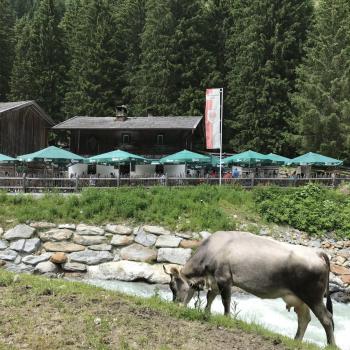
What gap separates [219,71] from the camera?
169 feet

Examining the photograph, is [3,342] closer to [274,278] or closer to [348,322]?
[274,278]

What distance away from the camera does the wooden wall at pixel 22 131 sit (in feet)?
130

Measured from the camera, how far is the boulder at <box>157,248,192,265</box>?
1827 centimetres

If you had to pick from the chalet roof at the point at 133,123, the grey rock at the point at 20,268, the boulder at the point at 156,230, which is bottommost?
the grey rock at the point at 20,268

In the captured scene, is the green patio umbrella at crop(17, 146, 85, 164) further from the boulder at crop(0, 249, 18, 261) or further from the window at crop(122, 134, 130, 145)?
the boulder at crop(0, 249, 18, 261)

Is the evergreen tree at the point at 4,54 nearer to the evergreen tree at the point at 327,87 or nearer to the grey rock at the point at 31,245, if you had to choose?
the evergreen tree at the point at 327,87

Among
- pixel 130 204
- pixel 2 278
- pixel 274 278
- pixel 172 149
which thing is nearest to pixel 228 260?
pixel 274 278

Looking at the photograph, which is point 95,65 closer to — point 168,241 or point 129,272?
point 168,241

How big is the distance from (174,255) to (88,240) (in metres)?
3.72

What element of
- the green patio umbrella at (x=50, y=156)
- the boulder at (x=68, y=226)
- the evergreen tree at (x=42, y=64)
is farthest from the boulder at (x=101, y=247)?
the evergreen tree at (x=42, y=64)

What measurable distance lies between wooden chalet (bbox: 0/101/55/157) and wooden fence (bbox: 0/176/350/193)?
539 inches

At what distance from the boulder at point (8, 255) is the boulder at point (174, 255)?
564 cm

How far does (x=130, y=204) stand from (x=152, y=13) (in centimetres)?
3538

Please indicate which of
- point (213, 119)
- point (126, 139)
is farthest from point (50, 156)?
point (126, 139)
